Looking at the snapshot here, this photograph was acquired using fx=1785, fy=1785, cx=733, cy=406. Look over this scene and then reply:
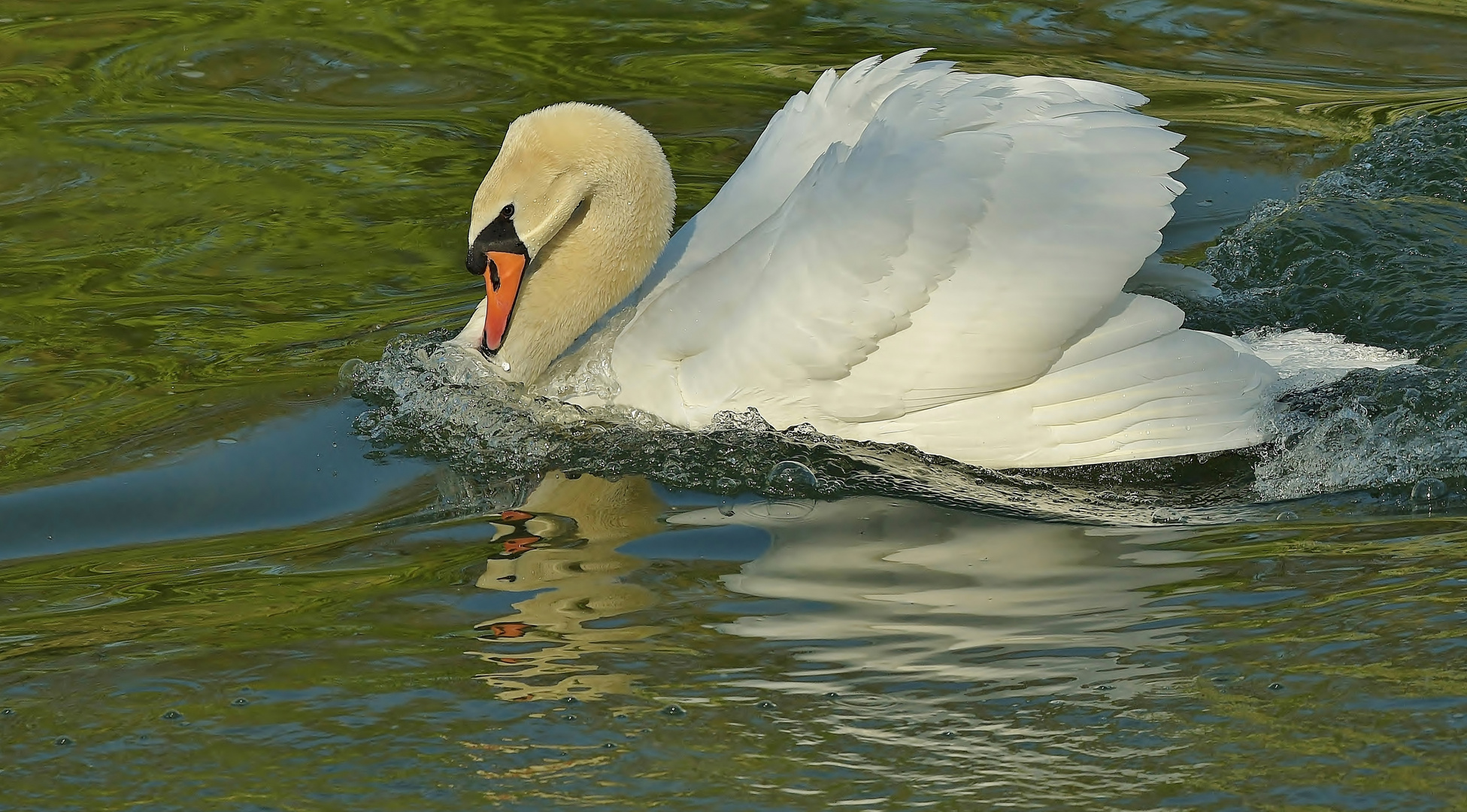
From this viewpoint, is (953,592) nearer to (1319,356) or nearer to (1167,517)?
(1167,517)

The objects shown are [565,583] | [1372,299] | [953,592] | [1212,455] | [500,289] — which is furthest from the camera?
[1372,299]

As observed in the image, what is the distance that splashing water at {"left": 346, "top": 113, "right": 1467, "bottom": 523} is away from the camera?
4.80 m

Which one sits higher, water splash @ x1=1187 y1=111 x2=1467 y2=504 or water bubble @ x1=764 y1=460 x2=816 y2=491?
water splash @ x1=1187 y1=111 x2=1467 y2=504

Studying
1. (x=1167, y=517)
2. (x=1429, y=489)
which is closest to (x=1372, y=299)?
(x=1429, y=489)

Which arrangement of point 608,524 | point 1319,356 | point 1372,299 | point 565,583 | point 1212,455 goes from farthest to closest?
1. point 1372,299
2. point 1319,356
3. point 1212,455
4. point 608,524
5. point 565,583

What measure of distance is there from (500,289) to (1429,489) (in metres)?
2.80

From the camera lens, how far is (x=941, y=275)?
16.0 ft

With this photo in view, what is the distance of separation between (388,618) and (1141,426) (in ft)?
7.09

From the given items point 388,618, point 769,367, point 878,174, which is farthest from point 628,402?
point 388,618

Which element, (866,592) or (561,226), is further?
(561,226)

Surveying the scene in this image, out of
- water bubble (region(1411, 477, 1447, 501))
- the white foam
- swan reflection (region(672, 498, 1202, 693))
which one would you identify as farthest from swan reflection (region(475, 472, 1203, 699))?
the white foam

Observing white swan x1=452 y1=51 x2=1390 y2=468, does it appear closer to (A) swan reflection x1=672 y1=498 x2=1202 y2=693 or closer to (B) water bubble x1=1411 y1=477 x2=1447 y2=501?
(A) swan reflection x1=672 y1=498 x2=1202 y2=693

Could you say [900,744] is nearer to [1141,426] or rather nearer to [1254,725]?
[1254,725]

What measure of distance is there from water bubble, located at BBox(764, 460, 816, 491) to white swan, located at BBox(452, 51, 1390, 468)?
19 cm
